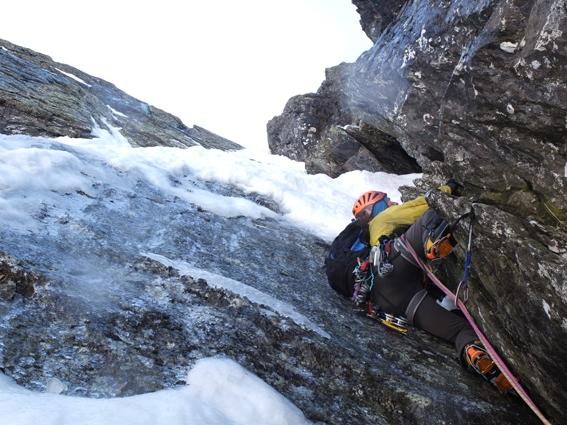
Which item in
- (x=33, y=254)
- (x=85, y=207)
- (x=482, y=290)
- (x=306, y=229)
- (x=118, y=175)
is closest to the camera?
(x=33, y=254)

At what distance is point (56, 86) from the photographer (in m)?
18.9

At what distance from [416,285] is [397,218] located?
124 centimetres

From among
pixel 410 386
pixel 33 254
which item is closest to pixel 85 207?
pixel 33 254

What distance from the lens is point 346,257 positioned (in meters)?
Result: 6.72

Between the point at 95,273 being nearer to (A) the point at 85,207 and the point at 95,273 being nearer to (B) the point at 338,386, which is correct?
(A) the point at 85,207

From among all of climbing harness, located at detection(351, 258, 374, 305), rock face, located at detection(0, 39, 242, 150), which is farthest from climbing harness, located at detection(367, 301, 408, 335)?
rock face, located at detection(0, 39, 242, 150)

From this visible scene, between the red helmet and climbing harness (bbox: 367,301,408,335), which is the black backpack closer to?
climbing harness (bbox: 367,301,408,335)

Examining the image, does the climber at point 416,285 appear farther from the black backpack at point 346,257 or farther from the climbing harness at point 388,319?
the black backpack at point 346,257

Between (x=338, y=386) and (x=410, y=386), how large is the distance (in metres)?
0.81

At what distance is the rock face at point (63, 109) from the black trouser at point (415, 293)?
428 inches

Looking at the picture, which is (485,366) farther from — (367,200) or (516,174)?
(367,200)

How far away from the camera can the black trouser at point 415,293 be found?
5.79m

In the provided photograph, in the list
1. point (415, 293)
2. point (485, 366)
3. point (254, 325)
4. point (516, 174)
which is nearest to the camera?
point (254, 325)

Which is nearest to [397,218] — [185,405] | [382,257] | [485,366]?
[382,257]
